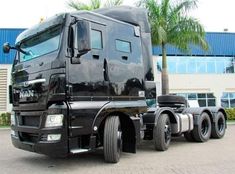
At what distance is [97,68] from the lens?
7.26m

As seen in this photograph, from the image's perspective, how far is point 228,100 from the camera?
101ft

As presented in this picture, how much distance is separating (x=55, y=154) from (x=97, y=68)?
76.3 inches

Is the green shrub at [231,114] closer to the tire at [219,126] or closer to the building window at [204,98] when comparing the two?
the building window at [204,98]

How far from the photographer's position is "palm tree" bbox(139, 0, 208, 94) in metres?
20.8

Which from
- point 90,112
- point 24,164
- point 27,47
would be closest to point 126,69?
point 90,112

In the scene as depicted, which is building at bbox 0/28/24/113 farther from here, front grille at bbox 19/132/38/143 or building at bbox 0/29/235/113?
front grille at bbox 19/132/38/143

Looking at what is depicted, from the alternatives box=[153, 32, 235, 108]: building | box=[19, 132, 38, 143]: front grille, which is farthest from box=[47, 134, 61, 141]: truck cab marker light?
box=[153, 32, 235, 108]: building

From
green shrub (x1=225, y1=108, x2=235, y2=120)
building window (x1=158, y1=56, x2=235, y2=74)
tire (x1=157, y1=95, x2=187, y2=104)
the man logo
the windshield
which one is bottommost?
green shrub (x1=225, y1=108, x2=235, y2=120)

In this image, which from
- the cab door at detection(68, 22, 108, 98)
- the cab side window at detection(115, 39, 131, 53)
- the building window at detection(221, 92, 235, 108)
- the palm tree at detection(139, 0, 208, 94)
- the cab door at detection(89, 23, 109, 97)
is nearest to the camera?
the cab door at detection(68, 22, 108, 98)

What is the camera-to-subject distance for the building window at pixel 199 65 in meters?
30.1

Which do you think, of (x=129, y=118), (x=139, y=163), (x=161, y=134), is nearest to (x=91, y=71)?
(x=129, y=118)

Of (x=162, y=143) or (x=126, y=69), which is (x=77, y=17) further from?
(x=162, y=143)

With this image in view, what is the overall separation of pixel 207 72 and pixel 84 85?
25.2 meters

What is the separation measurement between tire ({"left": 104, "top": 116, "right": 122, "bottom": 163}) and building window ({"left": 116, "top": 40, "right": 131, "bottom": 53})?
160 centimetres
